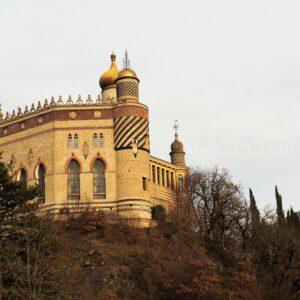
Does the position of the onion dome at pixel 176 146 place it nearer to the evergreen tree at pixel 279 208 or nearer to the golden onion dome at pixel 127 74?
the evergreen tree at pixel 279 208

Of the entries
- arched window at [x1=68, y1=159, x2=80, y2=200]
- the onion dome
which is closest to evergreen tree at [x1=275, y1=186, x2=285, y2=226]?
the onion dome

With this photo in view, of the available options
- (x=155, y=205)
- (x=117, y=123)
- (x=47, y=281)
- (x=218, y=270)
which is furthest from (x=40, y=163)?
(x=47, y=281)

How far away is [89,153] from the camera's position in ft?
167

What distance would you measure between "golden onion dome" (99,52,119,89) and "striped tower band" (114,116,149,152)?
10.1 meters

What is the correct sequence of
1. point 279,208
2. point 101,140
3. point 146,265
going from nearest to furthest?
point 146,265 < point 101,140 < point 279,208

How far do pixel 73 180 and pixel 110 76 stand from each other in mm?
14533

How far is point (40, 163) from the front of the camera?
171ft

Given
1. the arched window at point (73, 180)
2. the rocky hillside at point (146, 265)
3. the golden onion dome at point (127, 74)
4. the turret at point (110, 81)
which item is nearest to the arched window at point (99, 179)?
the arched window at point (73, 180)

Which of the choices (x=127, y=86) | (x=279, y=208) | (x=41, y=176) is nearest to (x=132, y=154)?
(x=127, y=86)

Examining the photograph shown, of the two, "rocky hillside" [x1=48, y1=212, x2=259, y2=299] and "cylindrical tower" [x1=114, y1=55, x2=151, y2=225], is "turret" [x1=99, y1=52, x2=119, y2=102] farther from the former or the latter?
"rocky hillside" [x1=48, y1=212, x2=259, y2=299]

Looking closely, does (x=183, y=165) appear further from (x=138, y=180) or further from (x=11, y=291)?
(x=11, y=291)

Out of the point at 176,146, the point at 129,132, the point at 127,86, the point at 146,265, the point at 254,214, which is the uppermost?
the point at 127,86

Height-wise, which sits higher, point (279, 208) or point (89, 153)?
point (89, 153)

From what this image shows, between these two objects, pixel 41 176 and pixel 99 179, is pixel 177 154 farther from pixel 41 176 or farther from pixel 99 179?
pixel 41 176
